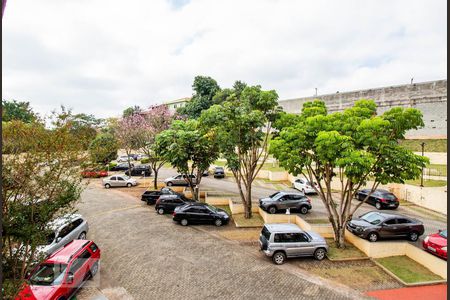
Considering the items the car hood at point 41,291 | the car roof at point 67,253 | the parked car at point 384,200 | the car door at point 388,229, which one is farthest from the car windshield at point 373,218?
the car hood at point 41,291

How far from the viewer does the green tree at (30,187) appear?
8219mm

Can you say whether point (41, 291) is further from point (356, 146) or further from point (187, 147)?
point (356, 146)

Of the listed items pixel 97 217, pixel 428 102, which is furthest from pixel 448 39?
pixel 428 102

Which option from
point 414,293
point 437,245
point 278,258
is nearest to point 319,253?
point 278,258

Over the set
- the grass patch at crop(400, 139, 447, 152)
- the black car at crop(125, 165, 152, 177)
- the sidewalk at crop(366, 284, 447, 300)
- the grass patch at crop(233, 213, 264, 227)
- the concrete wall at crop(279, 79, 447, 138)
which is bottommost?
the sidewalk at crop(366, 284, 447, 300)

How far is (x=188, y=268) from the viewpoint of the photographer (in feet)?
44.2

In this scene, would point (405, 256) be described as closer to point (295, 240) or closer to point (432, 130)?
point (295, 240)

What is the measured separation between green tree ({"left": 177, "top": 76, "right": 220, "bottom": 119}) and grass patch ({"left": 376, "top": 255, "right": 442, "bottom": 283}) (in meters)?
43.3

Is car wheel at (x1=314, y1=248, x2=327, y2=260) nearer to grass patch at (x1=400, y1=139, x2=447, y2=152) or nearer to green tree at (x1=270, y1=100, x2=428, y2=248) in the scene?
green tree at (x1=270, y1=100, x2=428, y2=248)

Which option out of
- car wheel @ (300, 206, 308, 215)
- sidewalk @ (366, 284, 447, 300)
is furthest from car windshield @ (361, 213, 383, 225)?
car wheel @ (300, 206, 308, 215)

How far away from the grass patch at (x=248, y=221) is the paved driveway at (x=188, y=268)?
2.85 meters

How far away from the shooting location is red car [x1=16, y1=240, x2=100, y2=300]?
32.6 ft

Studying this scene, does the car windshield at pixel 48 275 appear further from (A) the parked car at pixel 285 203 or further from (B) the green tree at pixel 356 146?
(A) the parked car at pixel 285 203

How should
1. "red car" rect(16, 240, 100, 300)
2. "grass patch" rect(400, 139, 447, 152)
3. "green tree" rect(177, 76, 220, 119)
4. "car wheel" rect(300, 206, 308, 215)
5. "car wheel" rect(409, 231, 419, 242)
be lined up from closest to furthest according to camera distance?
"red car" rect(16, 240, 100, 300) → "car wheel" rect(409, 231, 419, 242) → "car wheel" rect(300, 206, 308, 215) → "grass patch" rect(400, 139, 447, 152) → "green tree" rect(177, 76, 220, 119)
